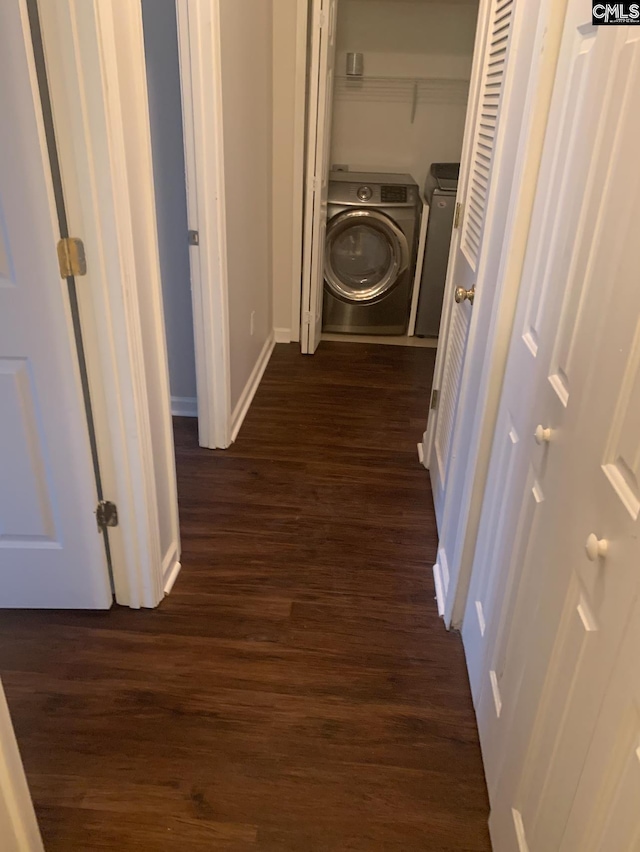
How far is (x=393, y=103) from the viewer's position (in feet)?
13.9

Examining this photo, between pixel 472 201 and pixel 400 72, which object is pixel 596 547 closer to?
pixel 472 201

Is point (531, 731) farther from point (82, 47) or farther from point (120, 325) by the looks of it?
point (82, 47)

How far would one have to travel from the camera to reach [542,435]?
1.16 meters

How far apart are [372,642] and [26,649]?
3.17 feet

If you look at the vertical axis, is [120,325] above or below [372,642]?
above

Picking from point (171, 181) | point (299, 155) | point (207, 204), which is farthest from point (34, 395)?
point (299, 155)

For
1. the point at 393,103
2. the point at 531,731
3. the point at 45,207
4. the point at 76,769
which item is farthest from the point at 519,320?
the point at 393,103

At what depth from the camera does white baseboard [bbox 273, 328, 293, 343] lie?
4.04 meters

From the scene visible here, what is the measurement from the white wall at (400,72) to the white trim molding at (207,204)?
2.25m

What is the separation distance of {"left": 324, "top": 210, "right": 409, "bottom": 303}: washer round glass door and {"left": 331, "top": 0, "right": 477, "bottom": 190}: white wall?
0.72m

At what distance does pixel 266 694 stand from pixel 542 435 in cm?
101

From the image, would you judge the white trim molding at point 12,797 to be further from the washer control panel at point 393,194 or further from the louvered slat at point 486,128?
the washer control panel at point 393,194

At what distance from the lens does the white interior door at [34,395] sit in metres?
1.33

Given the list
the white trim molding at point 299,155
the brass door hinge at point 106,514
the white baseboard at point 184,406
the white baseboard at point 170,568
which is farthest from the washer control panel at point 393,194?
the brass door hinge at point 106,514
